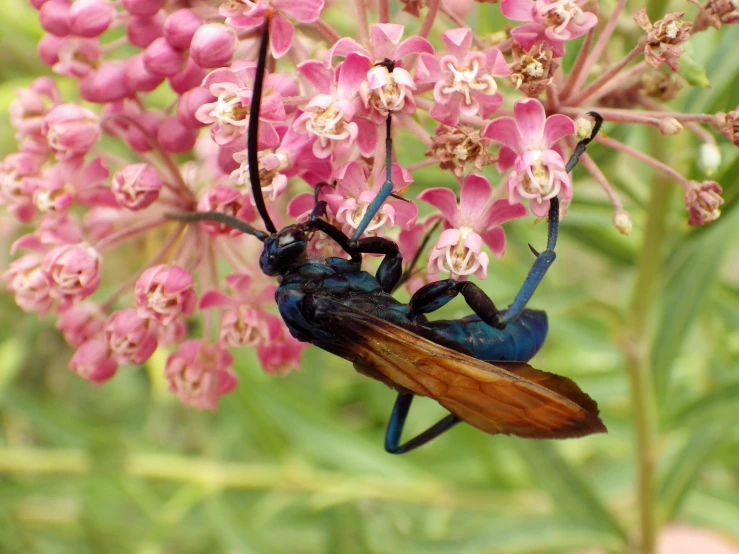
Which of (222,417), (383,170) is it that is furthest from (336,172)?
(222,417)

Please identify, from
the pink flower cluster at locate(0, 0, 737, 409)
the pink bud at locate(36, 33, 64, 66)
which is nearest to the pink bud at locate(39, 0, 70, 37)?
the pink flower cluster at locate(0, 0, 737, 409)

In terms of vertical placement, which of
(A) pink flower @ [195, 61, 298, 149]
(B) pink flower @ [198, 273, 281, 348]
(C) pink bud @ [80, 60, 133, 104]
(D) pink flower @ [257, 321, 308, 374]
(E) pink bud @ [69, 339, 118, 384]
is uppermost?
(A) pink flower @ [195, 61, 298, 149]

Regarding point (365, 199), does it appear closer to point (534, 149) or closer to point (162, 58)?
point (534, 149)

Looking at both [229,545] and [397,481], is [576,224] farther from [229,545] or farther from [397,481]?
[229,545]

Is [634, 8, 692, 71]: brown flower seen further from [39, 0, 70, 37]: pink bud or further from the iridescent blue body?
[39, 0, 70, 37]: pink bud

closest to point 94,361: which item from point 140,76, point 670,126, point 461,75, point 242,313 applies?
point 242,313
